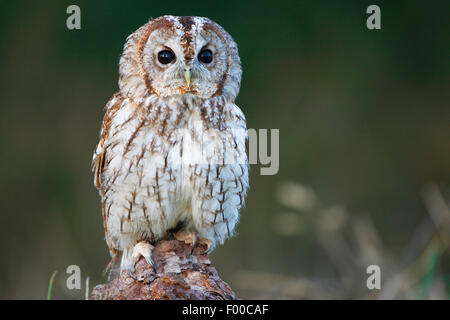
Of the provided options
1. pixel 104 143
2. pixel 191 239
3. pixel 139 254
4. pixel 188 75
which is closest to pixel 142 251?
pixel 139 254

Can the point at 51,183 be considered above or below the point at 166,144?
above

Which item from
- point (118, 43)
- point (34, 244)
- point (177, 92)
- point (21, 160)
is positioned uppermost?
point (118, 43)

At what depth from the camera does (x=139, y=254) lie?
2.91 meters

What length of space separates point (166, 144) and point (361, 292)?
181cm

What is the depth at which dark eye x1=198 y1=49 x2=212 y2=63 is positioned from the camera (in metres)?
2.91

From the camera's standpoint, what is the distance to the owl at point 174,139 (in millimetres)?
2889

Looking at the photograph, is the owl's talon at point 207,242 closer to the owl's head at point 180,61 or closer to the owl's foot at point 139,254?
the owl's foot at point 139,254

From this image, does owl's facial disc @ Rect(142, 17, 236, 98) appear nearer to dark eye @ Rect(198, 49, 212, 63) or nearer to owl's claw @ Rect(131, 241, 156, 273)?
dark eye @ Rect(198, 49, 212, 63)

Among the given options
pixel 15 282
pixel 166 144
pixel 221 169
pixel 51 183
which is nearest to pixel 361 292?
pixel 221 169

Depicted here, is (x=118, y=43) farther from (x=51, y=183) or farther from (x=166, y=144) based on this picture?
(x=166, y=144)

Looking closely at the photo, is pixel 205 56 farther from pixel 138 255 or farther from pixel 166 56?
pixel 138 255

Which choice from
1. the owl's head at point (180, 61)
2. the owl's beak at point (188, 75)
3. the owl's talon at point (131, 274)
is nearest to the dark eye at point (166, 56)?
the owl's head at point (180, 61)

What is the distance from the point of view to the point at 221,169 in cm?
298
